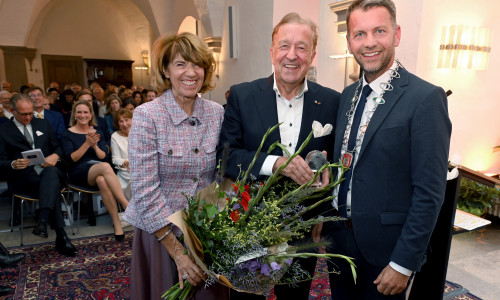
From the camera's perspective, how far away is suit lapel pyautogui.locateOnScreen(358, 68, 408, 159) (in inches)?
53.6

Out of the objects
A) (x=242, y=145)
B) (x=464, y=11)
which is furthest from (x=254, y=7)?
(x=242, y=145)

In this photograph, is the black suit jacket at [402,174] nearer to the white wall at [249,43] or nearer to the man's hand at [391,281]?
the man's hand at [391,281]

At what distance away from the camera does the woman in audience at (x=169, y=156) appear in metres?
1.51

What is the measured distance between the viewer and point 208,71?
5.68 ft

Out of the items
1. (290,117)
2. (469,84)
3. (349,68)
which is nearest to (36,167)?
(290,117)

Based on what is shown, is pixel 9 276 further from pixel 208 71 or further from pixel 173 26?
pixel 173 26

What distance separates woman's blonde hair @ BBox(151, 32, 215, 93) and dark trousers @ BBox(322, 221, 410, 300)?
3.25ft

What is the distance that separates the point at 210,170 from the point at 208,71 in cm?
50

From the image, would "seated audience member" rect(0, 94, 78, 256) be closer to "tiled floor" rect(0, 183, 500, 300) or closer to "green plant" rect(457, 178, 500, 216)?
"tiled floor" rect(0, 183, 500, 300)

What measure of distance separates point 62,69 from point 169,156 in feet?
51.7

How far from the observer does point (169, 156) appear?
1565mm

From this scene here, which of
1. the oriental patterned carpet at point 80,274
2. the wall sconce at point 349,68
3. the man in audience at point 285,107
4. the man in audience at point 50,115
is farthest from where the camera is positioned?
the man in audience at point 50,115

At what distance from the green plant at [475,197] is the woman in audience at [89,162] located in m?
4.09

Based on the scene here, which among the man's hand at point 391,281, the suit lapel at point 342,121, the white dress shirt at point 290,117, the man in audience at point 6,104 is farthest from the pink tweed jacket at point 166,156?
the man in audience at point 6,104
